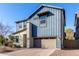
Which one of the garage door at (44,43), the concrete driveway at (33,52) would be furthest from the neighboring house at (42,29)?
the concrete driveway at (33,52)

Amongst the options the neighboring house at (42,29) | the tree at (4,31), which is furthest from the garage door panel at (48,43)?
the tree at (4,31)

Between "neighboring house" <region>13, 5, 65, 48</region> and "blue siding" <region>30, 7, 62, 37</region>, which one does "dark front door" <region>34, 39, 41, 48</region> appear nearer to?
"neighboring house" <region>13, 5, 65, 48</region>

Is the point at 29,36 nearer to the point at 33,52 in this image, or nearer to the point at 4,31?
the point at 33,52

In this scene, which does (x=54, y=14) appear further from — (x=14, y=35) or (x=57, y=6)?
(x=14, y=35)

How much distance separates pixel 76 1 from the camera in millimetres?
9625

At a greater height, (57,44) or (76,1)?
(76,1)

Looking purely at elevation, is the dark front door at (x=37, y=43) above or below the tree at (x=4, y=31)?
below

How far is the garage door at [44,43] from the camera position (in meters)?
9.83

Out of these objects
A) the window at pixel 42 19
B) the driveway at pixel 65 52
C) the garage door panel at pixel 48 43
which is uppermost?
the window at pixel 42 19

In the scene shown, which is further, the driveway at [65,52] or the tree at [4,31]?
the tree at [4,31]

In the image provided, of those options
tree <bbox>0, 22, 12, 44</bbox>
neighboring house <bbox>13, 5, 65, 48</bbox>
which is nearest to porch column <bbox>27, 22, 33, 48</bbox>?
neighboring house <bbox>13, 5, 65, 48</bbox>

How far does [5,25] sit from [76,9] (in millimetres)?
1612

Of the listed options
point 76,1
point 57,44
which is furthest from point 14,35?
point 76,1

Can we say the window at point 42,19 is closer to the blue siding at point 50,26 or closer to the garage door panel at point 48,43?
the blue siding at point 50,26
